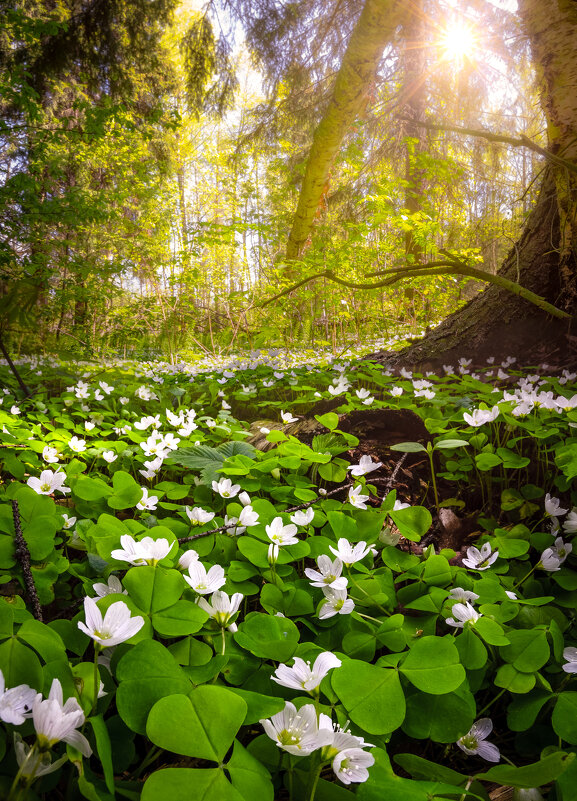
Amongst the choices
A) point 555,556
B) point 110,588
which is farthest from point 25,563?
point 555,556

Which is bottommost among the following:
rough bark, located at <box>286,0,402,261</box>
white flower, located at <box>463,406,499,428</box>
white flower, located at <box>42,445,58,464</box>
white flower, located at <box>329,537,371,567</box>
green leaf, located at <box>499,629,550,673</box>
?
green leaf, located at <box>499,629,550,673</box>

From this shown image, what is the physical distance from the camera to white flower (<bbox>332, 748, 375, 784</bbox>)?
1.89ft

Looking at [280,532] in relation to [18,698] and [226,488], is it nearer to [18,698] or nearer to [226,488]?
[226,488]

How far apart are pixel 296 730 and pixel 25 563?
0.73 metres

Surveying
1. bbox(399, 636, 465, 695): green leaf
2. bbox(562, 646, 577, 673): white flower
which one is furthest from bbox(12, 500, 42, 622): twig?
bbox(562, 646, 577, 673): white flower

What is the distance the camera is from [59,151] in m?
10.2

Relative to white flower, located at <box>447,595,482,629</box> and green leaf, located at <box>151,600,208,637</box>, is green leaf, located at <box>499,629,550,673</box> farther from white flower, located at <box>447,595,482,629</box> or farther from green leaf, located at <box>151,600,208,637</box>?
green leaf, located at <box>151,600,208,637</box>

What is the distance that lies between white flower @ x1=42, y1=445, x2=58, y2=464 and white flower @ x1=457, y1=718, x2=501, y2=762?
1609mm

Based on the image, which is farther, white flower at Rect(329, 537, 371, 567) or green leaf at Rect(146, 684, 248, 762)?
white flower at Rect(329, 537, 371, 567)

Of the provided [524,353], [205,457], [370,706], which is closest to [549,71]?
[524,353]

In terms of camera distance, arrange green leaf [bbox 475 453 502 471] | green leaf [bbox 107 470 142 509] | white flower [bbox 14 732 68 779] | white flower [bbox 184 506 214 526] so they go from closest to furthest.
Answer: white flower [bbox 14 732 68 779] → white flower [bbox 184 506 214 526] → green leaf [bbox 107 470 142 509] → green leaf [bbox 475 453 502 471]

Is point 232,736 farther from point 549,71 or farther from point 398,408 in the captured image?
point 549,71

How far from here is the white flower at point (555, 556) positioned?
3.77ft

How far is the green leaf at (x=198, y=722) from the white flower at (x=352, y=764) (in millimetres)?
145
